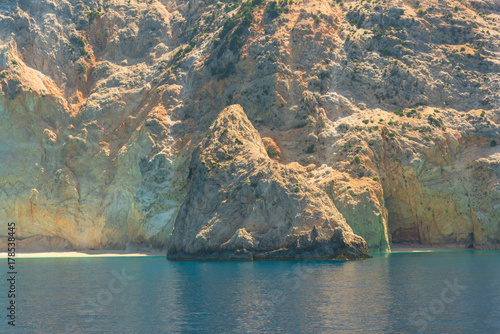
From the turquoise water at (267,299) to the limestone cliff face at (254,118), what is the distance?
754 inches

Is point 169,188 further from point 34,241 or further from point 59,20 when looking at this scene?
point 59,20

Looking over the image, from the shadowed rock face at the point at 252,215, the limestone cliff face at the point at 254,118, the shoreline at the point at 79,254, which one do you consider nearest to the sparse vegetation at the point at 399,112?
the limestone cliff face at the point at 254,118

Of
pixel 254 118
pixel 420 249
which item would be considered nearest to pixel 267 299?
pixel 420 249

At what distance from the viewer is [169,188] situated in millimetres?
88625

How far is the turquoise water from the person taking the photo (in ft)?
99.0

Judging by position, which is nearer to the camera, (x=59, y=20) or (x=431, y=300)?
(x=431, y=300)

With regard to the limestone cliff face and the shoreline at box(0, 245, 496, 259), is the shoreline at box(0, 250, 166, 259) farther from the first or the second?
the limestone cliff face

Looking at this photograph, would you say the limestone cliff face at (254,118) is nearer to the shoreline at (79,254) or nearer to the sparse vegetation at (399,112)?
the sparse vegetation at (399,112)

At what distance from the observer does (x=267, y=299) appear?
1499 inches

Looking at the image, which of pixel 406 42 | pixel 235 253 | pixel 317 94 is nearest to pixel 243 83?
pixel 317 94

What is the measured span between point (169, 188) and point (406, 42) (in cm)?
5253

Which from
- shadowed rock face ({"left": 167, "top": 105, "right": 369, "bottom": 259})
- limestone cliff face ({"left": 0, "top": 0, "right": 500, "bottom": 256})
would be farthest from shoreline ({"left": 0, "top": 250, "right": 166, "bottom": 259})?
shadowed rock face ({"left": 167, "top": 105, "right": 369, "bottom": 259})

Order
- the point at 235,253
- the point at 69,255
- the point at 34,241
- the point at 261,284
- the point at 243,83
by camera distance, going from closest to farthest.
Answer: the point at 261,284
the point at 235,253
the point at 69,255
the point at 34,241
the point at 243,83

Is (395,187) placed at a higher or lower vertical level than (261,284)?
higher
